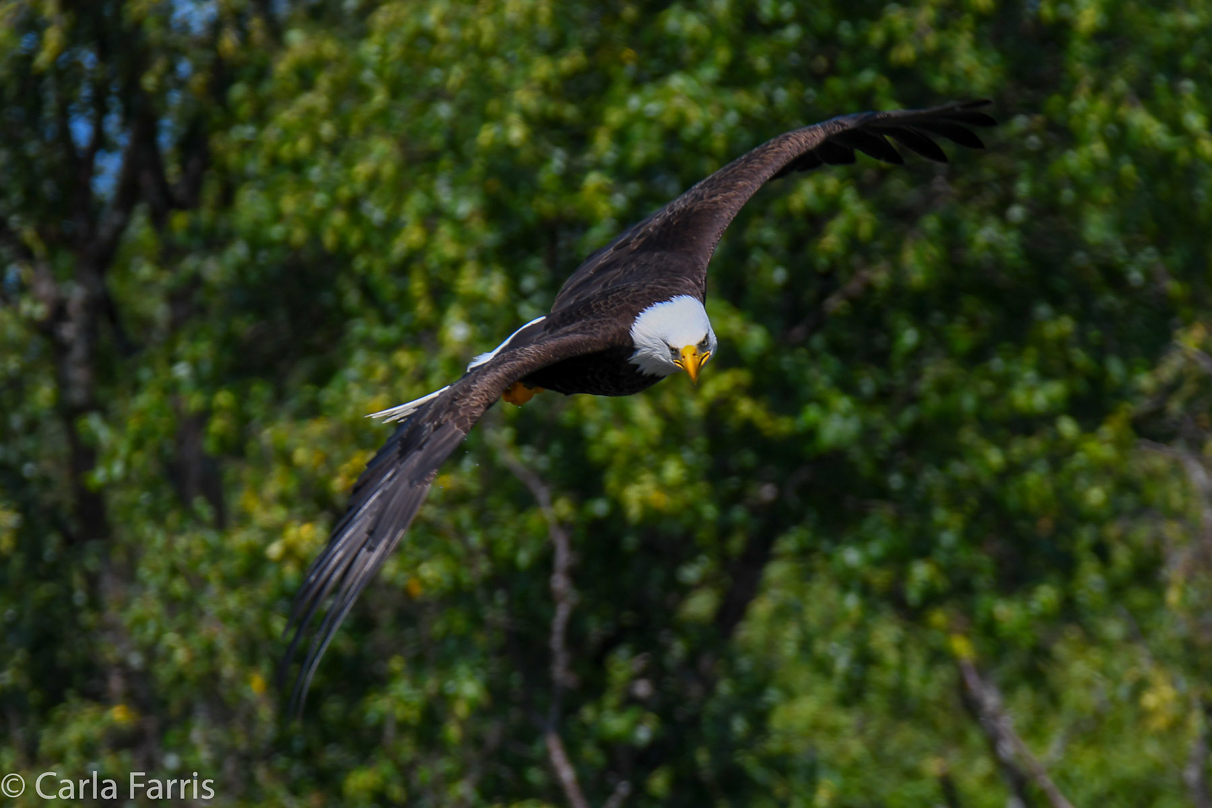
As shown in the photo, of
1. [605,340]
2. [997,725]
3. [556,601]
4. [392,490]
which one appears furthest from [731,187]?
[997,725]

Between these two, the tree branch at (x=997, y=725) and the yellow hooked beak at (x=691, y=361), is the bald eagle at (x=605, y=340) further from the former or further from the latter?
the tree branch at (x=997, y=725)

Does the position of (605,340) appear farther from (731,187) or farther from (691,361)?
(731,187)

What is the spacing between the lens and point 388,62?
732 cm

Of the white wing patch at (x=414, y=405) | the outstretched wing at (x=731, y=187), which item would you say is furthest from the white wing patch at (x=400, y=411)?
the outstretched wing at (x=731, y=187)

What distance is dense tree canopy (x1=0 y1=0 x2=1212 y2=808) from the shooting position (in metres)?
6.90

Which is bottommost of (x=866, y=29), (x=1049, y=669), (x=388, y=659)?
(x=1049, y=669)

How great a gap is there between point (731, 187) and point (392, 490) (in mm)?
2342

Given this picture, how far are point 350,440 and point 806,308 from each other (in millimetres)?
2342

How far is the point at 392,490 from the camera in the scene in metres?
4.33

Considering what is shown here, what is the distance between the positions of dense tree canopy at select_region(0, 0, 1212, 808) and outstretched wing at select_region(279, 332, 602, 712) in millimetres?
1785

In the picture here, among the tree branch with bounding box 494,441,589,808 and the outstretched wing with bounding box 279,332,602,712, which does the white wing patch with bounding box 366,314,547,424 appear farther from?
the outstretched wing with bounding box 279,332,602,712

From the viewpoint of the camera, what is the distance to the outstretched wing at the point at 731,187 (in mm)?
5996

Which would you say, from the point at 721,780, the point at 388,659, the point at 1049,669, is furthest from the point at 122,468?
the point at 1049,669

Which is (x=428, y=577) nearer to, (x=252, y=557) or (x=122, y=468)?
(x=252, y=557)
